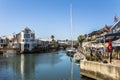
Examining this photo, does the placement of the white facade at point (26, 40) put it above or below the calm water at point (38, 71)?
above

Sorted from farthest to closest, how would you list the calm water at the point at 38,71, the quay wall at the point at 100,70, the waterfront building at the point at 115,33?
1. the waterfront building at the point at 115,33
2. the calm water at the point at 38,71
3. the quay wall at the point at 100,70

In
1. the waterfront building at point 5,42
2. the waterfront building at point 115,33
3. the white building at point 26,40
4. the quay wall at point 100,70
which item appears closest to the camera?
the quay wall at point 100,70

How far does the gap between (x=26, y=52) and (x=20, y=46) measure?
9498 mm

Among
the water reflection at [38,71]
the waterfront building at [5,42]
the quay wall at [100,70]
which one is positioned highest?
the waterfront building at [5,42]

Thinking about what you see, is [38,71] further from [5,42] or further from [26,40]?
[5,42]

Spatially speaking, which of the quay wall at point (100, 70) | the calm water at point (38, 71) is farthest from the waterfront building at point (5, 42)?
the quay wall at point (100, 70)

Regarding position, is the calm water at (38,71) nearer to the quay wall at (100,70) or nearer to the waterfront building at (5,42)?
the quay wall at (100,70)

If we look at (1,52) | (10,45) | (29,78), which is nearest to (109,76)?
(29,78)

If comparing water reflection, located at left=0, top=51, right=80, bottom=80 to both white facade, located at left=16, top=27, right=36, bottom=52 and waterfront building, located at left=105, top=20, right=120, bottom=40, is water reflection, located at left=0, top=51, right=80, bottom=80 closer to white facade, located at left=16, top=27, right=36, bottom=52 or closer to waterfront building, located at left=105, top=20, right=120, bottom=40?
waterfront building, located at left=105, top=20, right=120, bottom=40

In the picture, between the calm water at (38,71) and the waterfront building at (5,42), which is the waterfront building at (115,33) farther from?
the waterfront building at (5,42)

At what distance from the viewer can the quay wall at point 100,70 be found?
27.3 m

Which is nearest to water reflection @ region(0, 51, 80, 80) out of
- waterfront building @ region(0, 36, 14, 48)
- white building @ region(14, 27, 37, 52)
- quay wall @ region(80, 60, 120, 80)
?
quay wall @ region(80, 60, 120, 80)

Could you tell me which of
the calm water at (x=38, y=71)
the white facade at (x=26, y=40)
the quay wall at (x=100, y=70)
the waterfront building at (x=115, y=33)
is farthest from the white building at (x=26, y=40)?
the quay wall at (x=100, y=70)

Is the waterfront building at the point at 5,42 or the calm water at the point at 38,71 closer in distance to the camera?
the calm water at the point at 38,71
